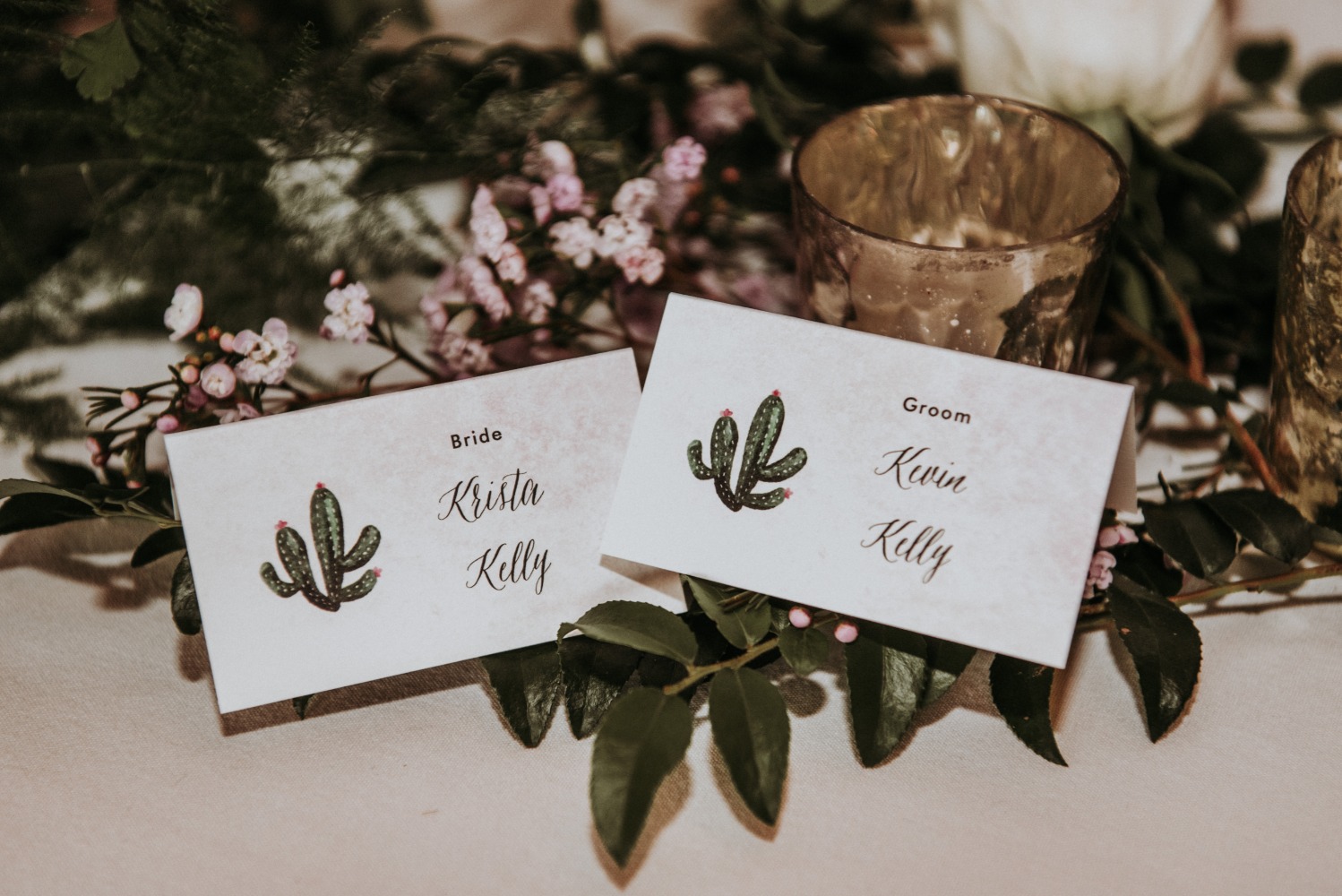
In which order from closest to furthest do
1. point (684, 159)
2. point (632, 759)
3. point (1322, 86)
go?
point (632, 759)
point (684, 159)
point (1322, 86)

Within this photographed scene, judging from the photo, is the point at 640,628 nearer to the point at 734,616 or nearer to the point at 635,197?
the point at 734,616

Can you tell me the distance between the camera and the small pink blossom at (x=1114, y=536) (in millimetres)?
477

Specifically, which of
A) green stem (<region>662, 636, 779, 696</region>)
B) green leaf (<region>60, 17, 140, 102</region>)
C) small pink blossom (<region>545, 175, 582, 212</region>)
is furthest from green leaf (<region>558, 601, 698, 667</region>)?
green leaf (<region>60, 17, 140, 102</region>)

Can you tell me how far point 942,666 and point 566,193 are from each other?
1.01ft

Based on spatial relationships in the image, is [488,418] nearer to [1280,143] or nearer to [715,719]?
[715,719]

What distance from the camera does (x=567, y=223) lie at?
58 centimetres

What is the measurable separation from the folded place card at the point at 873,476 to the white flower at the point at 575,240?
127 millimetres

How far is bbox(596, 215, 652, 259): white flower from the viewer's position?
0.57 metres

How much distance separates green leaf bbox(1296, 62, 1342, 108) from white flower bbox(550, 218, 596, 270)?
48 centimetres

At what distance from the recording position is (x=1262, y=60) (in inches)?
27.5

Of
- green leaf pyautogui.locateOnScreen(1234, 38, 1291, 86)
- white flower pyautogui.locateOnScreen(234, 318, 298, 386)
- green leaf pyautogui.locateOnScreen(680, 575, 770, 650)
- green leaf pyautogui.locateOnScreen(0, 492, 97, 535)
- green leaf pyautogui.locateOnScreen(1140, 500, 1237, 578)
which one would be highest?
green leaf pyautogui.locateOnScreen(1234, 38, 1291, 86)

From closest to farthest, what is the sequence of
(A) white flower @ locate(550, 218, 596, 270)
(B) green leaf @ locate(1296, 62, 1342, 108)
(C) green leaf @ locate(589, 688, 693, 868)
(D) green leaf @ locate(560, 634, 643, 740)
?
(C) green leaf @ locate(589, 688, 693, 868)
(D) green leaf @ locate(560, 634, 643, 740)
(A) white flower @ locate(550, 218, 596, 270)
(B) green leaf @ locate(1296, 62, 1342, 108)

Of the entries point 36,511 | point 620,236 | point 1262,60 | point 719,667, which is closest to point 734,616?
point 719,667

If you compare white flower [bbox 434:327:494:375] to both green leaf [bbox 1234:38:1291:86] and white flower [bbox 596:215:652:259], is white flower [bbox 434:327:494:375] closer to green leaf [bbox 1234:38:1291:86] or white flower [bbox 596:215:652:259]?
white flower [bbox 596:215:652:259]
